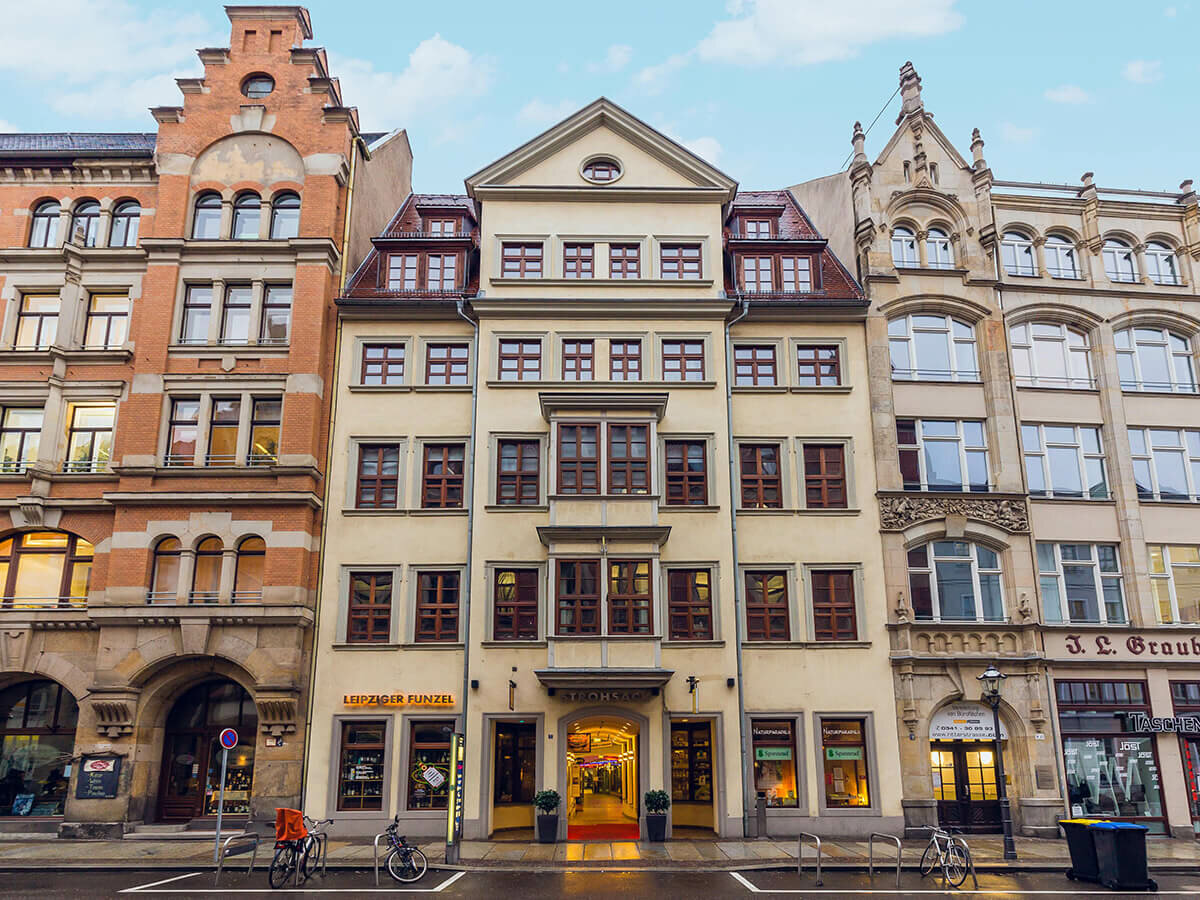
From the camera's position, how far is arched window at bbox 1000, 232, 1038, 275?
100 feet

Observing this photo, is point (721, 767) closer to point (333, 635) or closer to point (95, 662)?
point (333, 635)

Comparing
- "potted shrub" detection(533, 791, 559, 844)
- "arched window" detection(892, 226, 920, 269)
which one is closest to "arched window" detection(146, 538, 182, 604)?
"potted shrub" detection(533, 791, 559, 844)

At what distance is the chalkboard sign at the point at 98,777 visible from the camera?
79.4ft

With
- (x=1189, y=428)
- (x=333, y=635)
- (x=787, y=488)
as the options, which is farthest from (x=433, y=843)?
(x=1189, y=428)

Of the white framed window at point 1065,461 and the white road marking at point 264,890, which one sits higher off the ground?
the white framed window at point 1065,461

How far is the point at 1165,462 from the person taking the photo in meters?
29.3

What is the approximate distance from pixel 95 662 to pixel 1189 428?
35.6m

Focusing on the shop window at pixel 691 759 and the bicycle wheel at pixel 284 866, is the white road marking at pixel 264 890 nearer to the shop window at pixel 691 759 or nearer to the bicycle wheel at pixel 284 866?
the bicycle wheel at pixel 284 866

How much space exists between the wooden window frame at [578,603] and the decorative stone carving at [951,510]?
9066 millimetres

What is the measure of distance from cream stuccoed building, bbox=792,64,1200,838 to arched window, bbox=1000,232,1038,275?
3.0 inches

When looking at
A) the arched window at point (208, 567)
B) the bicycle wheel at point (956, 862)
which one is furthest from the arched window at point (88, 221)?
the bicycle wheel at point (956, 862)

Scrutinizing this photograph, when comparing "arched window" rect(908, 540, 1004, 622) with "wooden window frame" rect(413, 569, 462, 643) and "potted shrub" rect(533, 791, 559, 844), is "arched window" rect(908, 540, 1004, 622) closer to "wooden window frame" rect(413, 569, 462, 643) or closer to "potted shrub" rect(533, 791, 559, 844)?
"potted shrub" rect(533, 791, 559, 844)

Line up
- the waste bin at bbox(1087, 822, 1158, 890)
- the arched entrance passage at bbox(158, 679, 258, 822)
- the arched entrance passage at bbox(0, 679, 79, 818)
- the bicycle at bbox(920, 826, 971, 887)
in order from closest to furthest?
the waste bin at bbox(1087, 822, 1158, 890), the bicycle at bbox(920, 826, 971, 887), the arched entrance passage at bbox(158, 679, 258, 822), the arched entrance passage at bbox(0, 679, 79, 818)

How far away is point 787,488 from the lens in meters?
27.3
